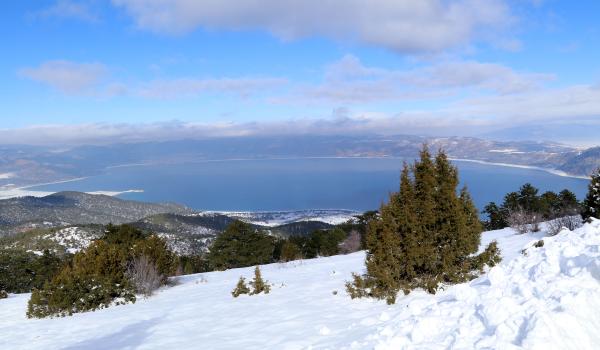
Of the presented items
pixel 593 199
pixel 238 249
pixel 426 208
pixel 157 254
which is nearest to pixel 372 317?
pixel 426 208

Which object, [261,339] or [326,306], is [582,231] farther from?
[261,339]

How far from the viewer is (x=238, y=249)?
132 feet

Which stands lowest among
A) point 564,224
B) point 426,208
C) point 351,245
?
point 351,245

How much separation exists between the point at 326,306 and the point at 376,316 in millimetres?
2063

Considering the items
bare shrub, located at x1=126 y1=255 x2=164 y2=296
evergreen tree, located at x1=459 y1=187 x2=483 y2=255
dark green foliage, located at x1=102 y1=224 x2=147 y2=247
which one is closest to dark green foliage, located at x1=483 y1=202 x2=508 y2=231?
evergreen tree, located at x1=459 y1=187 x2=483 y2=255

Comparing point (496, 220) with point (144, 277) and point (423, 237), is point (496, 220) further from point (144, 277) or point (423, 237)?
point (144, 277)

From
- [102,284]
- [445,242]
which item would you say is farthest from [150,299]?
[445,242]

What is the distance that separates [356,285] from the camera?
35.9 feet

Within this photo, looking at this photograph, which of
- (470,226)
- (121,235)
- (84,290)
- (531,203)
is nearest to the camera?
(470,226)

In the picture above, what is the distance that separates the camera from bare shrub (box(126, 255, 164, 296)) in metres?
16.5

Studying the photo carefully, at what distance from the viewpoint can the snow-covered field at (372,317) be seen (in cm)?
546

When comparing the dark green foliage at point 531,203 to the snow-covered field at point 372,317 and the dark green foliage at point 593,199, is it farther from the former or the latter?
the snow-covered field at point 372,317

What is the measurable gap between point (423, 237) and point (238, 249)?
103 feet

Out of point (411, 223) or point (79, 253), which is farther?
point (79, 253)
